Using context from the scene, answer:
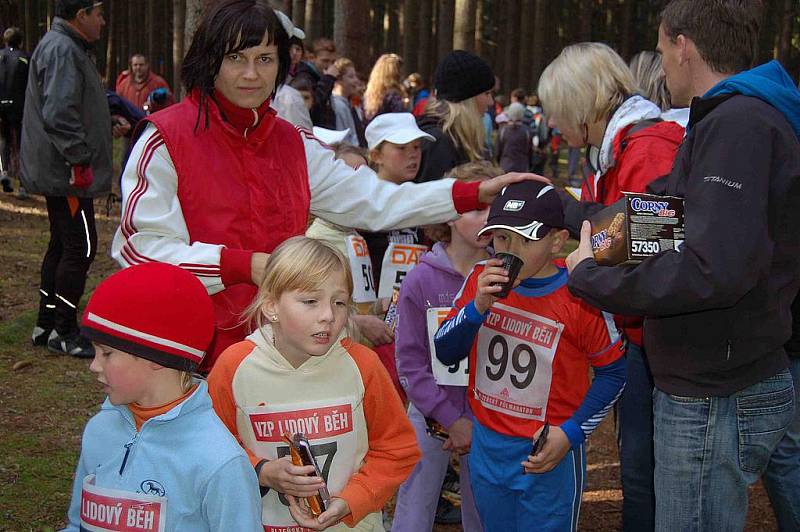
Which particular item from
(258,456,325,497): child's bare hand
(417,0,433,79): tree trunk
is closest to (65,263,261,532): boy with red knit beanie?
(258,456,325,497): child's bare hand

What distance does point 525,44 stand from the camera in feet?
105

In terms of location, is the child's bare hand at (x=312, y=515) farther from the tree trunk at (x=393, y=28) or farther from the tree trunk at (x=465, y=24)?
the tree trunk at (x=393, y=28)

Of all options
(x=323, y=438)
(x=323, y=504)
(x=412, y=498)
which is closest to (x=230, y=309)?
(x=323, y=438)

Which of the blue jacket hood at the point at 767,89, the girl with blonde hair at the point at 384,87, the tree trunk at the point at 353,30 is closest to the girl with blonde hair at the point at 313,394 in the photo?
the blue jacket hood at the point at 767,89

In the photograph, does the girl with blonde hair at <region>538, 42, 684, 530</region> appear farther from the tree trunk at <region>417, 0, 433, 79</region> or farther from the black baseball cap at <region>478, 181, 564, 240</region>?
the tree trunk at <region>417, 0, 433, 79</region>

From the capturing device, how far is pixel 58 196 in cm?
712

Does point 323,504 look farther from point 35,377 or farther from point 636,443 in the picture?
point 35,377

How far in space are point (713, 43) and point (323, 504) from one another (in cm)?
182

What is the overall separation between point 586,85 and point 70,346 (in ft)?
16.5

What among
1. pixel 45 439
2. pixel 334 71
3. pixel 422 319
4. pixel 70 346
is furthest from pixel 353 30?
pixel 422 319

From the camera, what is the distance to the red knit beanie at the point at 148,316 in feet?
7.78

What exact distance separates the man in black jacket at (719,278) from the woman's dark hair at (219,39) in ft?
4.29

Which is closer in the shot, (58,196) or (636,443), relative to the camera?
(636,443)

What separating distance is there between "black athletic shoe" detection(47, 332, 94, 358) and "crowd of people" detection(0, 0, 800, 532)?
12.6ft
